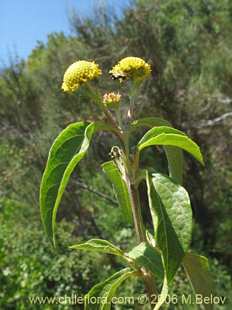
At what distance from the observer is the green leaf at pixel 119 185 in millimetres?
805

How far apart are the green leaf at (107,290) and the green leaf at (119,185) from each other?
0.40 feet

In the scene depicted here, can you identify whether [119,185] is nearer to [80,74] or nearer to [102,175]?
[80,74]

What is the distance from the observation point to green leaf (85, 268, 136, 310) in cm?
75

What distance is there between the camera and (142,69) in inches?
29.5

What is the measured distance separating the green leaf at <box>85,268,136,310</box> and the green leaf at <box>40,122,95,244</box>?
135 millimetres

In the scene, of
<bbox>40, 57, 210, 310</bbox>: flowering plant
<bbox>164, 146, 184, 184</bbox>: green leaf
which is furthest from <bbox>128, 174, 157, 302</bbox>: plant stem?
<bbox>164, 146, 184, 184</bbox>: green leaf

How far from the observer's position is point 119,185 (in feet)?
2.77

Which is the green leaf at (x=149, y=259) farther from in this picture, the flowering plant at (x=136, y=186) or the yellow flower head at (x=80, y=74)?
the yellow flower head at (x=80, y=74)

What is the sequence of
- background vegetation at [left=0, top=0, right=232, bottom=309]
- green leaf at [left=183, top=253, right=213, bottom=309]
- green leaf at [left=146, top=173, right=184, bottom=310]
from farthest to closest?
background vegetation at [left=0, top=0, right=232, bottom=309] → green leaf at [left=183, top=253, right=213, bottom=309] → green leaf at [left=146, top=173, right=184, bottom=310]

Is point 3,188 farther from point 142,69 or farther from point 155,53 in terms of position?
point 142,69

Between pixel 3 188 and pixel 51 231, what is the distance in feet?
13.7

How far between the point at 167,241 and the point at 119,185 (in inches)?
9.2

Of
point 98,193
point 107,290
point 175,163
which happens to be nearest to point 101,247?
point 107,290

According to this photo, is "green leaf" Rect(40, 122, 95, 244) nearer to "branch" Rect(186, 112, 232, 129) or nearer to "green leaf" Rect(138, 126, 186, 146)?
"green leaf" Rect(138, 126, 186, 146)
